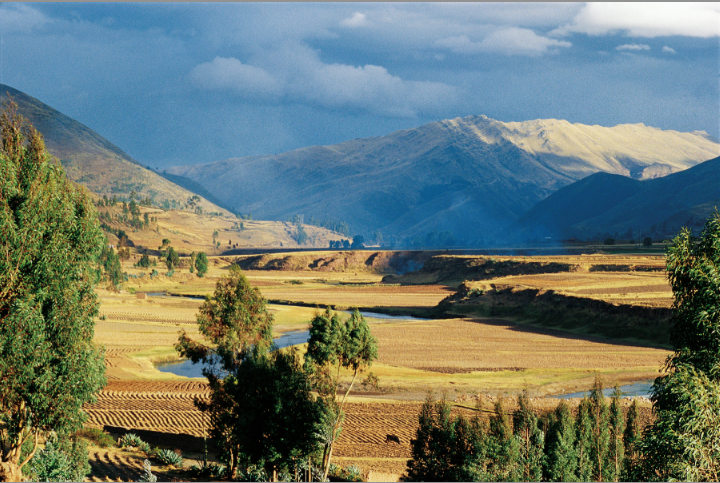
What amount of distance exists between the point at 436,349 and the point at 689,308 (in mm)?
59490

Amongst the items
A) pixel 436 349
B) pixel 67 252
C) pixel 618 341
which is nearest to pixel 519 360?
pixel 436 349

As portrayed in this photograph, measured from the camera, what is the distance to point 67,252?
22281 millimetres

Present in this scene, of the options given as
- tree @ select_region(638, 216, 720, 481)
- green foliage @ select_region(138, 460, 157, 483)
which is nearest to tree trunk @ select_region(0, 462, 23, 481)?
Answer: green foliage @ select_region(138, 460, 157, 483)

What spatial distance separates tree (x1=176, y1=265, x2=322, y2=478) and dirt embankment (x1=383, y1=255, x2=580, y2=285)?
12368cm

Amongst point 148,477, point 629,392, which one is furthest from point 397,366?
point 148,477

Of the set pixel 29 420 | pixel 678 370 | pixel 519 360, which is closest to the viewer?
pixel 678 370

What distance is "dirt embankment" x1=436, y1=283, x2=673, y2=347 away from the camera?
279 ft

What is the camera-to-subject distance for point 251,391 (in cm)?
2997

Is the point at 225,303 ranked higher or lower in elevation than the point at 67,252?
lower

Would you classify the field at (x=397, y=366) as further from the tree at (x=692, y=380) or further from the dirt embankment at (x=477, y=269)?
the tree at (x=692, y=380)

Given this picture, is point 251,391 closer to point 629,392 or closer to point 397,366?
point 629,392

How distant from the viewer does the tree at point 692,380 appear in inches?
747

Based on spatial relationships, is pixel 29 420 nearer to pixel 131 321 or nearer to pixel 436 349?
pixel 436 349

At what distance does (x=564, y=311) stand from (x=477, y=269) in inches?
2992
